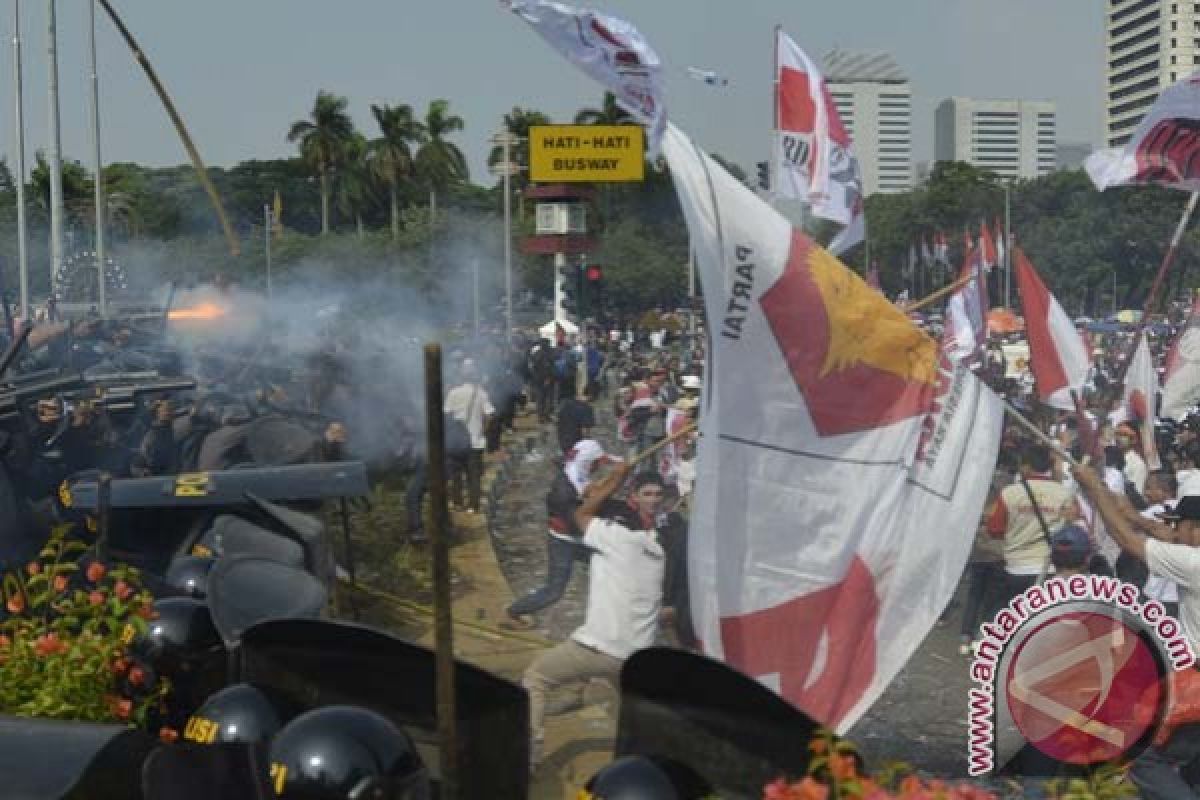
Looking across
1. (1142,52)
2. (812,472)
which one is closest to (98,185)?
(812,472)

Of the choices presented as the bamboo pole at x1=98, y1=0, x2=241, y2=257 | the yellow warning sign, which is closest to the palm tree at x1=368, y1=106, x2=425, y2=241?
the yellow warning sign

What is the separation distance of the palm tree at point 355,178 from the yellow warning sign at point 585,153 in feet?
121

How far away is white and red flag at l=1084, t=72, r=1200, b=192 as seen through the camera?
9.27 m

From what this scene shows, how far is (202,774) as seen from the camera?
4.27 metres

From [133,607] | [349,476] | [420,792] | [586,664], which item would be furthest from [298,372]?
[420,792]

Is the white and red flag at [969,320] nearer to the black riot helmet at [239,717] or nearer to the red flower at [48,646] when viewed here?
the black riot helmet at [239,717]

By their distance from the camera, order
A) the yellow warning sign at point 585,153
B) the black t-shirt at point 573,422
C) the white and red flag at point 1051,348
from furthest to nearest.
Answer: the yellow warning sign at point 585,153
the black t-shirt at point 573,422
the white and red flag at point 1051,348

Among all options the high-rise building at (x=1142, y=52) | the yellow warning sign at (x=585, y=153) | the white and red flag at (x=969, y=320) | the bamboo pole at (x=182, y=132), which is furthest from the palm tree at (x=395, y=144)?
the high-rise building at (x=1142, y=52)

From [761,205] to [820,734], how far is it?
2045 mm

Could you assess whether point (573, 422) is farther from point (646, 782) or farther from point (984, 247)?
point (646, 782)

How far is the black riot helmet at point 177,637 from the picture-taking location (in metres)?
6.30

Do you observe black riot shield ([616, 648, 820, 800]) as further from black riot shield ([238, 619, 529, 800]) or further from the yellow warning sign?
the yellow warning sign

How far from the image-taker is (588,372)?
30.3 metres

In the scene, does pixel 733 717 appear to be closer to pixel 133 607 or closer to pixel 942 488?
pixel 942 488
